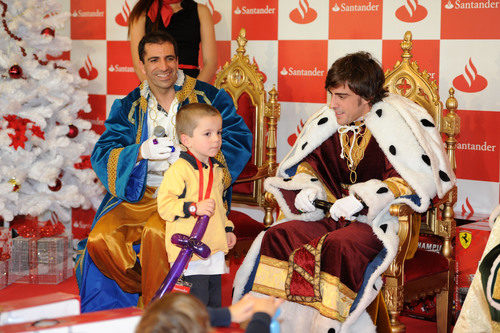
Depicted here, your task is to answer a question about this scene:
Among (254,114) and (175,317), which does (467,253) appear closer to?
(254,114)

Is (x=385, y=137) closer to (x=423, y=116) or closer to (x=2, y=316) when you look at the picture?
(x=423, y=116)

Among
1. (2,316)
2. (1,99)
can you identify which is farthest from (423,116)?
(1,99)

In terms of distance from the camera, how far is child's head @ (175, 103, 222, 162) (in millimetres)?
3021

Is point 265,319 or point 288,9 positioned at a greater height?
point 288,9

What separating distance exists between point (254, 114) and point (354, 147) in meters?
1.09

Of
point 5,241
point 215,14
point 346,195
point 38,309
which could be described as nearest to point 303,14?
point 215,14

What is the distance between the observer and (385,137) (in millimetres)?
3510

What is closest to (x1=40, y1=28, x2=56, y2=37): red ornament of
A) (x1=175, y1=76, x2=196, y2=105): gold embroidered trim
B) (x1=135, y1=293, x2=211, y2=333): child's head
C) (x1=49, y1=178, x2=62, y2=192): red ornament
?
(x1=49, y1=178, x2=62, y2=192): red ornament

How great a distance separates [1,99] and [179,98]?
6.26 ft

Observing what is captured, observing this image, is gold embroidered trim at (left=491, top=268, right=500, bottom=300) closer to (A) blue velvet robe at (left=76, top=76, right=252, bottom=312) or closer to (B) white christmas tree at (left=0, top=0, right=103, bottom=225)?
(A) blue velvet robe at (left=76, top=76, right=252, bottom=312)

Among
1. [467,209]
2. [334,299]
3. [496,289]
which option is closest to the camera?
[496,289]

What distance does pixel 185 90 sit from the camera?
152 inches

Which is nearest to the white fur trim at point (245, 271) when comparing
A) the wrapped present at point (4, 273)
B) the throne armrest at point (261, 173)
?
the throne armrest at point (261, 173)

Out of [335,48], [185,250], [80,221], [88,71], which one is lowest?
[80,221]
